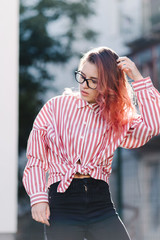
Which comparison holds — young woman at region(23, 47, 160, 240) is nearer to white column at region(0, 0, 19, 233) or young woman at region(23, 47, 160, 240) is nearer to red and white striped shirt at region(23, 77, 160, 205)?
red and white striped shirt at region(23, 77, 160, 205)

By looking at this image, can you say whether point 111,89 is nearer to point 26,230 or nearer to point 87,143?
point 87,143

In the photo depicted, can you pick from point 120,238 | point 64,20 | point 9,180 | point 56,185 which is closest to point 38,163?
point 56,185

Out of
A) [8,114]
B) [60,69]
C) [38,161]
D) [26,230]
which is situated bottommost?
[26,230]

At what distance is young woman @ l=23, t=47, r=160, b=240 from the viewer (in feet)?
5.21

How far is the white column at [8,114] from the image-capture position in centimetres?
524

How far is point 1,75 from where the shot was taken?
5289mm

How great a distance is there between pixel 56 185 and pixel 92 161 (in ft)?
0.45

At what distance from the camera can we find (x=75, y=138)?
164cm

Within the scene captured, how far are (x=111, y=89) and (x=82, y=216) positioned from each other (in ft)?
1.37

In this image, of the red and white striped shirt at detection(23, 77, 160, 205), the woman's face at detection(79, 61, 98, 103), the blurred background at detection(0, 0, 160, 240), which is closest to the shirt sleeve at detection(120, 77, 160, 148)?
the red and white striped shirt at detection(23, 77, 160, 205)

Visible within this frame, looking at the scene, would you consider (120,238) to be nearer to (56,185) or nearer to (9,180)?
(56,185)

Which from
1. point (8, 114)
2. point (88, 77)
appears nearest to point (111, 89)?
point (88, 77)

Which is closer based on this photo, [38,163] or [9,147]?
[38,163]

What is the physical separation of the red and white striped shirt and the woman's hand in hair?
31 millimetres
